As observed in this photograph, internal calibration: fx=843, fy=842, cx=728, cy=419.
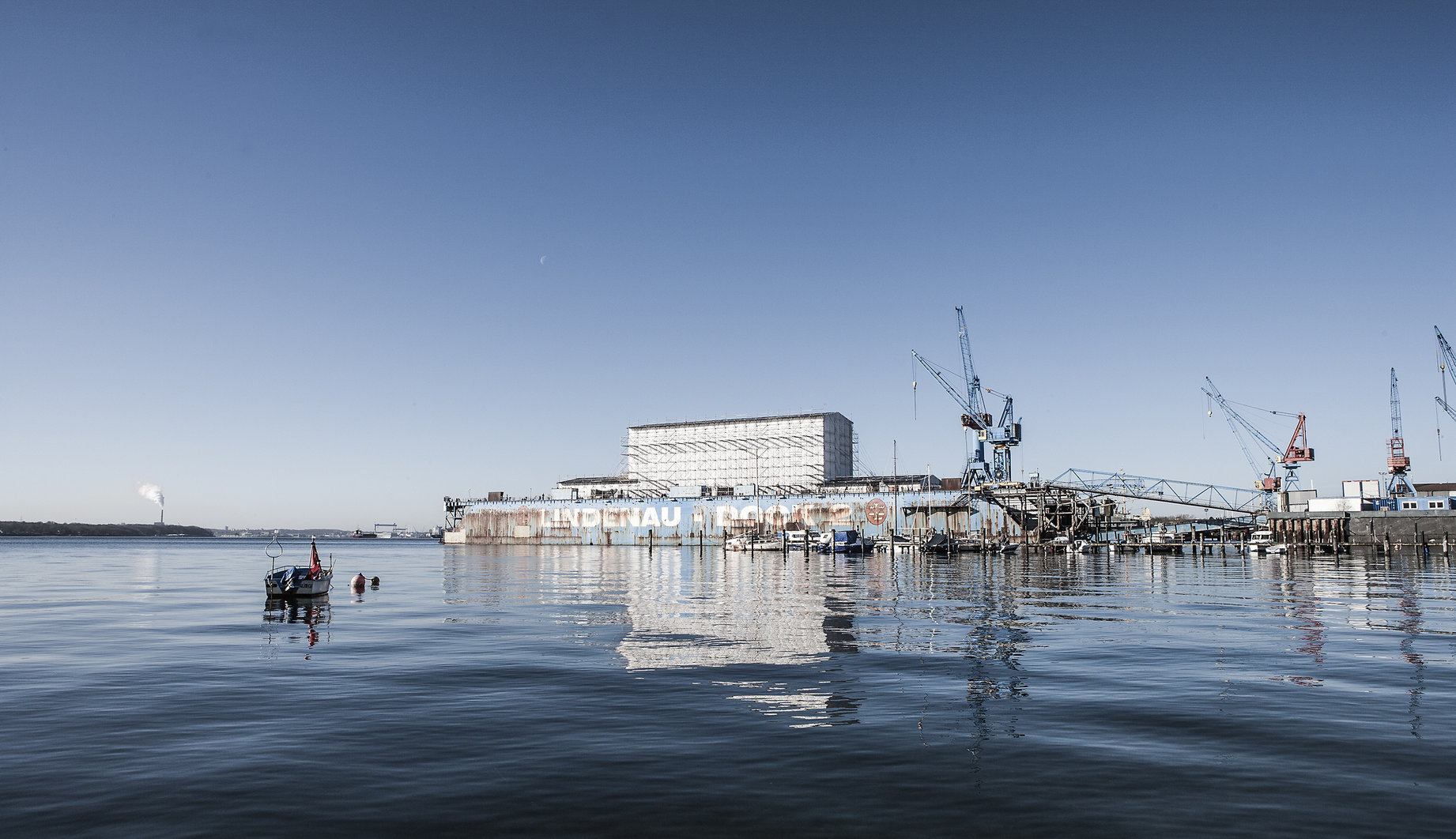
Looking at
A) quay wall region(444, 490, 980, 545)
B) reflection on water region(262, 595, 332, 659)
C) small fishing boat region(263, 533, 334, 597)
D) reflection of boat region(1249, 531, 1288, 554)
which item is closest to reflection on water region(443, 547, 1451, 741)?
reflection on water region(262, 595, 332, 659)

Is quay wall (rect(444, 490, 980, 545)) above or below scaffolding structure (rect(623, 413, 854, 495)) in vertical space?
below

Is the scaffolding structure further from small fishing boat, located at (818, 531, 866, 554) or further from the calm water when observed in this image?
the calm water

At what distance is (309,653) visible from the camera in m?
27.2

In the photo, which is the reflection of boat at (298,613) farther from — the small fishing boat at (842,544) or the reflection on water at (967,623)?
the small fishing boat at (842,544)

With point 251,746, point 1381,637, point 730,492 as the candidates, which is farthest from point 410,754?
point 730,492

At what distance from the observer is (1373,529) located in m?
116

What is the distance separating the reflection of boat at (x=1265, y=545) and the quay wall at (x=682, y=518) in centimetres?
3490

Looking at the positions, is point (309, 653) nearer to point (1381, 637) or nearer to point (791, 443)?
point (1381, 637)

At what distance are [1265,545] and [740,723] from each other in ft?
366

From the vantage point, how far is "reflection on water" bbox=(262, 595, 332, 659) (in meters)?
30.2

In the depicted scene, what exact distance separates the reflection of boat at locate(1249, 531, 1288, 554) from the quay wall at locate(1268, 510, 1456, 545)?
1560 millimetres

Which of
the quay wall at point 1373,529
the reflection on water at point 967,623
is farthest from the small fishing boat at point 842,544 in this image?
the quay wall at point 1373,529

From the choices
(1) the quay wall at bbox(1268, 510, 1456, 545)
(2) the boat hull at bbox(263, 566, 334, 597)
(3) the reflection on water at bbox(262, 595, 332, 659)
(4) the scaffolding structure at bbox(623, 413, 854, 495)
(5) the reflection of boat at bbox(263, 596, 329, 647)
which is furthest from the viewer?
(4) the scaffolding structure at bbox(623, 413, 854, 495)

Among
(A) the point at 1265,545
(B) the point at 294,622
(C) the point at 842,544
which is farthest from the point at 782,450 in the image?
(B) the point at 294,622
